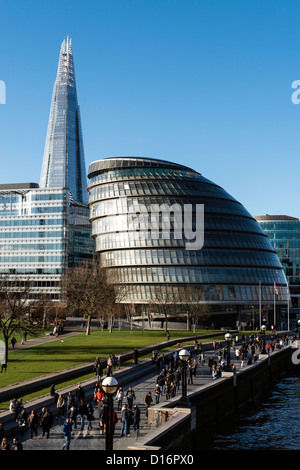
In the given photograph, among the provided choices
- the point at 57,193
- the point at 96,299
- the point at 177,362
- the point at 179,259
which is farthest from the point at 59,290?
the point at 177,362

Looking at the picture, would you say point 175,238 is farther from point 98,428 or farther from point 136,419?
point 136,419

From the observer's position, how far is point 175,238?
115m

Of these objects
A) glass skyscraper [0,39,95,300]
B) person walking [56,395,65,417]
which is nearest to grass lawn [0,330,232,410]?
person walking [56,395,65,417]

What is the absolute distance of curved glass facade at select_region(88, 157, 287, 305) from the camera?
114125 mm

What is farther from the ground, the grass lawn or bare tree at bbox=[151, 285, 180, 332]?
bare tree at bbox=[151, 285, 180, 332]

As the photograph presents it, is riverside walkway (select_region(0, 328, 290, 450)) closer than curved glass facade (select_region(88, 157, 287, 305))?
Yes

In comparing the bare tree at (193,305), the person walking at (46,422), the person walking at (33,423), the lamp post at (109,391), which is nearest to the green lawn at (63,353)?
the person walking at (33,423)

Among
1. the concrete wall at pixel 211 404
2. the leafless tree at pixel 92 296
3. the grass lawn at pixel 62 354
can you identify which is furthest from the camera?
the leafless tree at pixel 92 296

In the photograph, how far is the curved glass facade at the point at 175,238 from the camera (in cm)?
11412

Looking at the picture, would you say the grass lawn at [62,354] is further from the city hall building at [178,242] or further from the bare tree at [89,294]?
the city hall building at [178,242]

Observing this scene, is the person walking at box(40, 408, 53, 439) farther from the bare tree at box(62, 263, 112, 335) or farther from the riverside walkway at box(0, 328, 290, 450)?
the bare tree at box(62, 263, 112, 335)

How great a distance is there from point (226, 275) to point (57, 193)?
49617 millimetres

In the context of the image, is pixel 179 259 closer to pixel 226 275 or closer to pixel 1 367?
pixel 226 275

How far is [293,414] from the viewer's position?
44.8 metres
